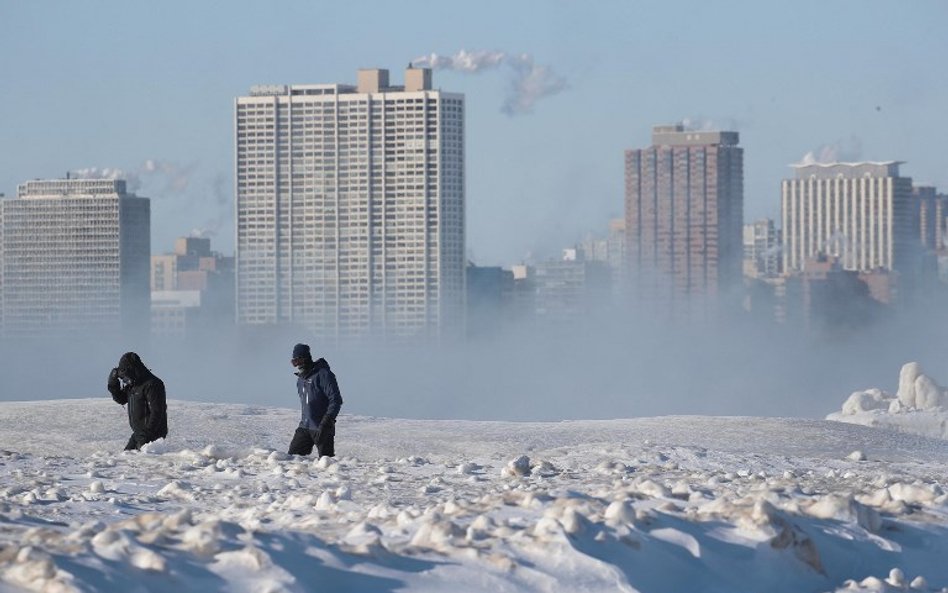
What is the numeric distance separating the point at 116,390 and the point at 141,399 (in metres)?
0.21

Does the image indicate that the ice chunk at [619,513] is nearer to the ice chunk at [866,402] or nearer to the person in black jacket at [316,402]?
the person in black jacket at [316,402]

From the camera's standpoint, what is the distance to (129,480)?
36.5ft

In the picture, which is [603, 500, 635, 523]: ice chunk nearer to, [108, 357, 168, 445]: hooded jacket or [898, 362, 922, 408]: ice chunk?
[108, 357, 168, 445]: hooded jacket

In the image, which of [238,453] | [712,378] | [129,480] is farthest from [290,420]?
[712,378]

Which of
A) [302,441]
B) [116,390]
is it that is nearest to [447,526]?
[302,441]

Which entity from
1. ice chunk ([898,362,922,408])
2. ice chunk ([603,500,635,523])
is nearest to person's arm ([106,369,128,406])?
ice chunk ([603,500,635,523])

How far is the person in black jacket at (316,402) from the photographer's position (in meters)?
13.2

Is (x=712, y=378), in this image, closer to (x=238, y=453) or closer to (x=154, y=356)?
(x=154, y=356)

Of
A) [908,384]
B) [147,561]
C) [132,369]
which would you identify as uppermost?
[132,369]

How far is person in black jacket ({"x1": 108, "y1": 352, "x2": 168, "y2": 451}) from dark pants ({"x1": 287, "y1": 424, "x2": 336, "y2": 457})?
1126mm

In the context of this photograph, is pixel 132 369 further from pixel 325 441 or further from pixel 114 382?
pixel 325 441

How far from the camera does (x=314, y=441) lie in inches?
526

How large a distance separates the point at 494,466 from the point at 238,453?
202cm

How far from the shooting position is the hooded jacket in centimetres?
1373
